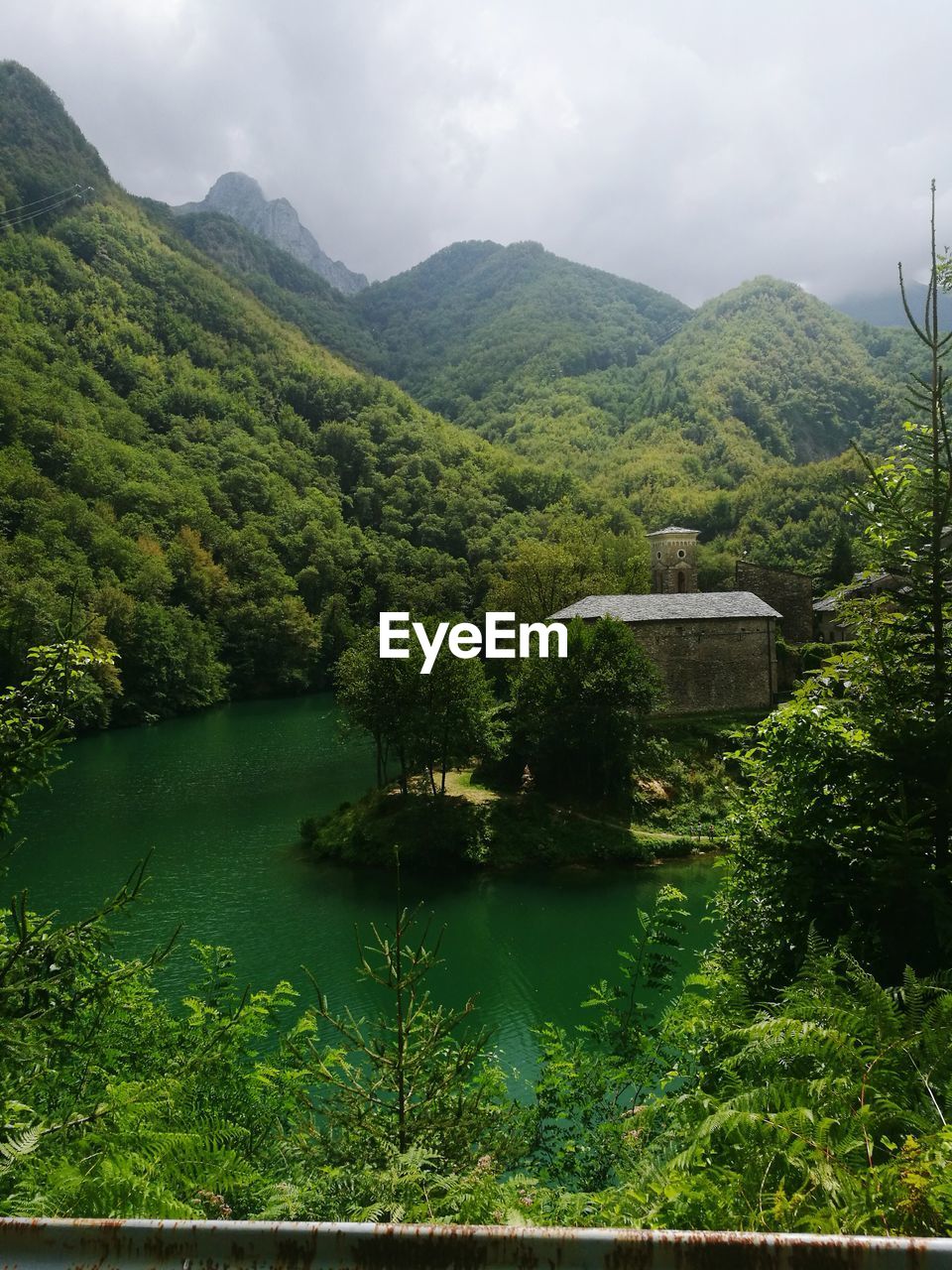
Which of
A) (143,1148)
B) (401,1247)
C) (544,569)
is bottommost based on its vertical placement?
(143,1148)

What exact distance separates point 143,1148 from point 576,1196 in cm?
204

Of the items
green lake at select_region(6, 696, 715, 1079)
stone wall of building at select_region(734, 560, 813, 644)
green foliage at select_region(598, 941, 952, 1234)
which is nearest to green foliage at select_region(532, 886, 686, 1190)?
green foliage at select_region(598, 941, 952, 1234)

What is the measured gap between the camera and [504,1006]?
1512 cm

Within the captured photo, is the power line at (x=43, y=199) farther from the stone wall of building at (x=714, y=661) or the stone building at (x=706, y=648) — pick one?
the stone wall of building at (x=714, y=661)

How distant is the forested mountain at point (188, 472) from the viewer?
183ft

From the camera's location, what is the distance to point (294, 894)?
67.8 ft

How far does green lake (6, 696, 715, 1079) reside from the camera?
16.0 meters

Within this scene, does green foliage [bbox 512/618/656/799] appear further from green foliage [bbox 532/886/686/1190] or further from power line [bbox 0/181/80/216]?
power line [bbox 0/181/80/216]

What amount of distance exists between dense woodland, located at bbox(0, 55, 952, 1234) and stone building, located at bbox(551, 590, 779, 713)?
500cm

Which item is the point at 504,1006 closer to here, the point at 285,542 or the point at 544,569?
the point at 544,569

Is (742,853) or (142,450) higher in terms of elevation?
(142,450)

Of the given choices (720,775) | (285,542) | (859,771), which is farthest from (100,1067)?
(285,542)

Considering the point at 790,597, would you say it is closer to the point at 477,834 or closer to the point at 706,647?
the point at 706,647

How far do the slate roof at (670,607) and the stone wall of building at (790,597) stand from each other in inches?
156
